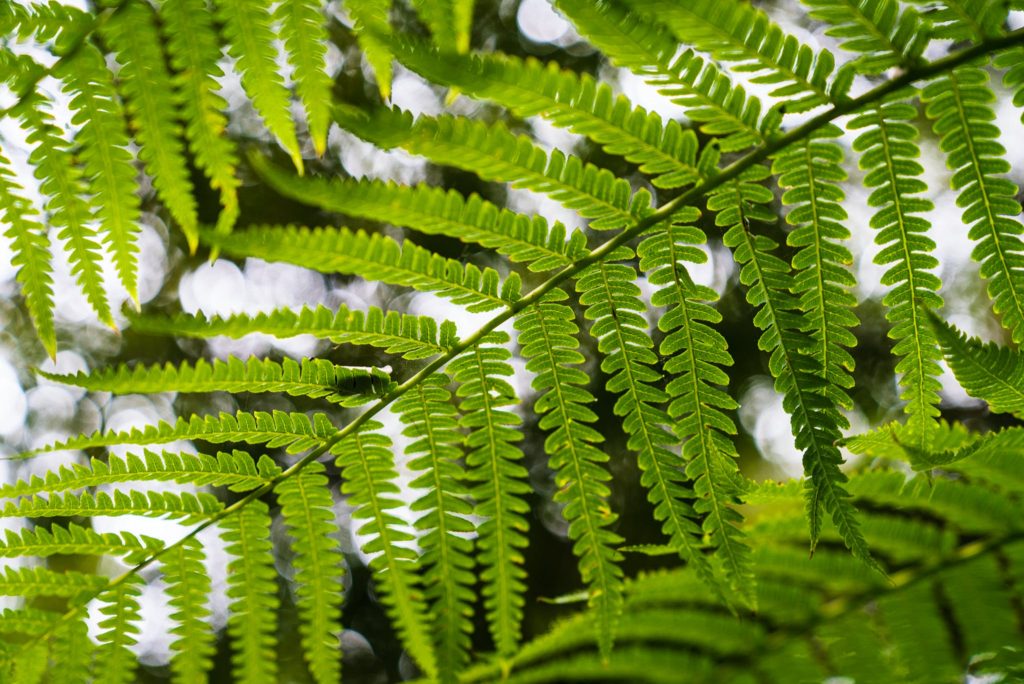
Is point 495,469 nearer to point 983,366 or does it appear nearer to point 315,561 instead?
point 315,561

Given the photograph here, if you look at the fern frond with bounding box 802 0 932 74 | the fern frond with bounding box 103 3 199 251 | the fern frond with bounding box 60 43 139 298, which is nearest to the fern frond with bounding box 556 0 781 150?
the fern frond with bounding box 802 0 932 74

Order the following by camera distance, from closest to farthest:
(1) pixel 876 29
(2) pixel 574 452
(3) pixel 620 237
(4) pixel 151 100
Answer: (1) pixel 876 29 → (3) pixel 620 237 → (2) pixel 574 452 → (4) pixel 151 100

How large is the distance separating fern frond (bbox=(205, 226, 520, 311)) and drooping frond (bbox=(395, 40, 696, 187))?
0.22 metres

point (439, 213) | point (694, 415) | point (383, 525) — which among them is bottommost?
point (383, 525)

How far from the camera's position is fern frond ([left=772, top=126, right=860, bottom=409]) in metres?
0.96

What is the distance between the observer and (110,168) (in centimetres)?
121

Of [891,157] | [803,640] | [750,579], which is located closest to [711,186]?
[891,157]

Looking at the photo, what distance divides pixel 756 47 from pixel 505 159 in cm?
35

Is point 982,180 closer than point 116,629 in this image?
Yes

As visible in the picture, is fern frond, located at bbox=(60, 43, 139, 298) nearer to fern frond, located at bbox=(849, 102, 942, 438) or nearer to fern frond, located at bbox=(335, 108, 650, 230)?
fern frond, located at bbox=(335, 108, 650, 230)

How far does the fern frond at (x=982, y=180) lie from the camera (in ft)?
2.94

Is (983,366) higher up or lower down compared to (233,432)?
higher up

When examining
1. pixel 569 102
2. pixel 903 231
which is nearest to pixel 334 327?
pixel 569 102

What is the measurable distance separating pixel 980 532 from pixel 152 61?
180 centimetres
